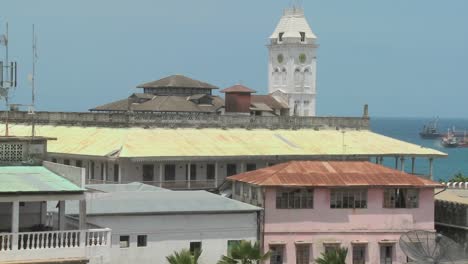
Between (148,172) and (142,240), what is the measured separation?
57.0ft

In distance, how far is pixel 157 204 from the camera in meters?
37.0

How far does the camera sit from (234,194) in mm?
43969

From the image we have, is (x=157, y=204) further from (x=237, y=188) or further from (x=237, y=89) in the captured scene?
(x=237, y=89)

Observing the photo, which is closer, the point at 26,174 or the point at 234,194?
the point at 26,174

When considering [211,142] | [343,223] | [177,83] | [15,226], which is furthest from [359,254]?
[177,83]

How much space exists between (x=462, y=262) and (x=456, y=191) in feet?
53.7

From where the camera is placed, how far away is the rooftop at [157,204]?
35656 mm

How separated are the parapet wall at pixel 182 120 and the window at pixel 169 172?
4.13 metres

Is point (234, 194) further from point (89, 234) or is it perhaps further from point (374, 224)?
point (89, 234)

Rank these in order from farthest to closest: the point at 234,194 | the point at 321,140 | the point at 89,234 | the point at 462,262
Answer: the point at 321,140 → the point at 234,194 → the point at 462,262 → the point at 89,234

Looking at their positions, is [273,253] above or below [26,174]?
below

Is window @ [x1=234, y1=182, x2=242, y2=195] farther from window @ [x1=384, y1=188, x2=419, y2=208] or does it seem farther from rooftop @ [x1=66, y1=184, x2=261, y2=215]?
window @ [x1=384, y1=188, x2=419, y2=208]

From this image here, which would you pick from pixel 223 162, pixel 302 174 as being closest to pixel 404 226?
pixel 302 174

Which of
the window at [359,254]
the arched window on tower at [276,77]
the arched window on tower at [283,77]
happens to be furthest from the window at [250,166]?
the arched window on tower at [276,77]
